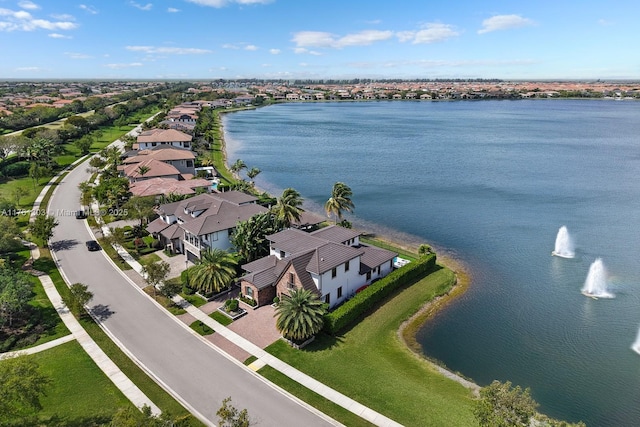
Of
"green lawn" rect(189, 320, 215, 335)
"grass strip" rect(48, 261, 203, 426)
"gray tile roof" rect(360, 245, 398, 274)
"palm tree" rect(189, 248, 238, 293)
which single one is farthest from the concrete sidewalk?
"gray tile roof" rect(360, 245, 398, 274)

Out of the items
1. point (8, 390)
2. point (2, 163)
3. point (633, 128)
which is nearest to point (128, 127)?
point (2, 163)

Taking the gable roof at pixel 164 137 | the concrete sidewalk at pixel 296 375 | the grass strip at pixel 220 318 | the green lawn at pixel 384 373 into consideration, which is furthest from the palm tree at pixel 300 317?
the gable roof at pixel 164 137

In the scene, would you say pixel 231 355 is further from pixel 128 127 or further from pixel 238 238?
pixel 128 127

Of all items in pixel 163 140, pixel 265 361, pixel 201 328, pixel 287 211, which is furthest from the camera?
pixel 163 140

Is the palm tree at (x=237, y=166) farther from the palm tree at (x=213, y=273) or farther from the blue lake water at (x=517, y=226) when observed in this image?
the palm tree at (x=213, y=273)

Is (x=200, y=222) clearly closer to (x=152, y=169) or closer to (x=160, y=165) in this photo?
(x=152, y=169)

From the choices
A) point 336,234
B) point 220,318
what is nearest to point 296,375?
point 220,318

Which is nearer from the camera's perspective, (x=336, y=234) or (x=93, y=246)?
(x=336, y=234)
